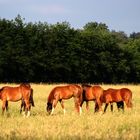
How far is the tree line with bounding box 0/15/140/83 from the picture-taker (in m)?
62.4

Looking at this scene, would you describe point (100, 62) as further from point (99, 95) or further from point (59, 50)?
A: point (99, 95)

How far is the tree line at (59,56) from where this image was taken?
62.4m

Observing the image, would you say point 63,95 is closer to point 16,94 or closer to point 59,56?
point 16,94

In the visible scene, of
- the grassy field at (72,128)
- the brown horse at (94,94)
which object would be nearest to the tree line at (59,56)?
the brown horse at (94,94)

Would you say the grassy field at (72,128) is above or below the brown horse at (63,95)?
below

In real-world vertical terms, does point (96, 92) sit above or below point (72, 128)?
above

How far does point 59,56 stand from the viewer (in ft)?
223

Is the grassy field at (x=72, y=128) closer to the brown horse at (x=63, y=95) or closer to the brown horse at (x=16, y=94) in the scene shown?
the brown horse at (x=16, y=94)

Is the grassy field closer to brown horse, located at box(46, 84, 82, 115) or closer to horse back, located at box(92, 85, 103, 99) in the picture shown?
brown horse, located at box(46, 84, 82, 115)

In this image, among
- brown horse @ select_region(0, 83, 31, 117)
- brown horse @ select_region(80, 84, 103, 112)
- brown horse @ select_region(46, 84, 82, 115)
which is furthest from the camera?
brown horse @ select_region(80, 84, 103, 112)

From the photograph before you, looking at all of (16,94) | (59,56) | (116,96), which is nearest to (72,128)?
(16,94)

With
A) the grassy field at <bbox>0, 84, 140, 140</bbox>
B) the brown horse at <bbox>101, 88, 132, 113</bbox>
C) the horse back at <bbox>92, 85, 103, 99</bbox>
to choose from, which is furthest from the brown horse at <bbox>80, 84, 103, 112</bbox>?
the grassy field at <bbox>0, 84, 140, 140</bbox>

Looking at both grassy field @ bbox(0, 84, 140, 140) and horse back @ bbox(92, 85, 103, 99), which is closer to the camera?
grassy field @ bbox(0, 84, 140, 140)

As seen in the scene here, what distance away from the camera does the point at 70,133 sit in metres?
12.5
